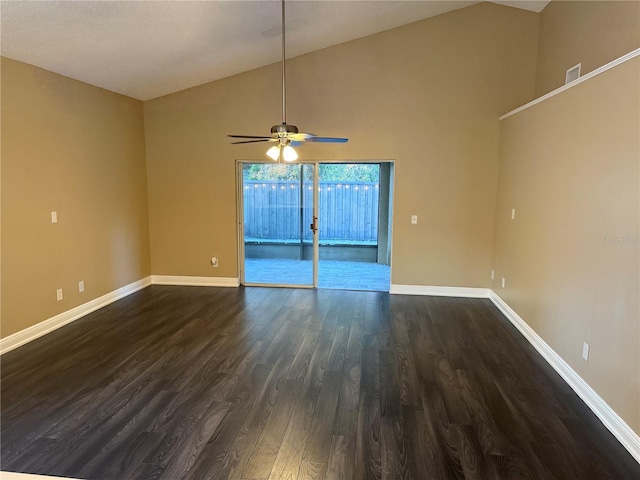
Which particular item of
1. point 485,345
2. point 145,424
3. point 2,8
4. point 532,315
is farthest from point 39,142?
point 532,315

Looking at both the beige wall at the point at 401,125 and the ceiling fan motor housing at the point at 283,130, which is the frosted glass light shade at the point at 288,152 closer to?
the ceiling fan motor housing at the point at 283,130

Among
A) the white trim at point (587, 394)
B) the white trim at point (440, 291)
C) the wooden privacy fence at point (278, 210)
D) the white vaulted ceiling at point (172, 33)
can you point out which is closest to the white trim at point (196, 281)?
the wooden privacy fence at point (278, 210)

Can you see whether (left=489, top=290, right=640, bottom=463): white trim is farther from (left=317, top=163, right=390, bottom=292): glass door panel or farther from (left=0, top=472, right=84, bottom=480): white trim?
(left=0, top=472, right=84, bottom=480): white trim

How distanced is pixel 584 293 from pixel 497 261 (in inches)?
95.1

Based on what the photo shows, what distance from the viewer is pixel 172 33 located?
13.1 ft

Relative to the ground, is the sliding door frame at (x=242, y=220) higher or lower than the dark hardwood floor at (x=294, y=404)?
higher

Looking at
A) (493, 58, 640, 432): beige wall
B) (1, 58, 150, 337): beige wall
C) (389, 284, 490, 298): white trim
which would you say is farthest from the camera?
(389, 284, 490, 298): white trim

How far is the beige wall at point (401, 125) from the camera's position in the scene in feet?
17.7

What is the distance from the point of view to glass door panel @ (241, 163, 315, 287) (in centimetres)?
618

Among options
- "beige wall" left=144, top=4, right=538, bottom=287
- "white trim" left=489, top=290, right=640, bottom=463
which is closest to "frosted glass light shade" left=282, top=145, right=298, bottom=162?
"beige wall" left=144, top=4, right=538, bottom=287

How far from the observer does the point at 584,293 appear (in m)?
3.12

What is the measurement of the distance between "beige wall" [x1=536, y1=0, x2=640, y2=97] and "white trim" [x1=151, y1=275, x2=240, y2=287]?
17.0 ft

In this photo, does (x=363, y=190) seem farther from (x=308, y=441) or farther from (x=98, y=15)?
(x=308, y=441)

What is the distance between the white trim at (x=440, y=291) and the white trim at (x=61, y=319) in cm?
394
